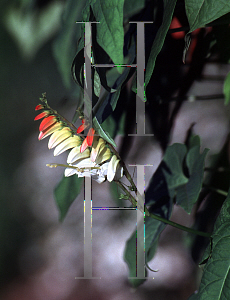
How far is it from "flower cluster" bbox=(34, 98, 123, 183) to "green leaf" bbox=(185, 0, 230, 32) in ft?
0.40

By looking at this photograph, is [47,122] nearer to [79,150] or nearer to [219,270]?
[79,150]

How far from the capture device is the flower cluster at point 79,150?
0.73 feet

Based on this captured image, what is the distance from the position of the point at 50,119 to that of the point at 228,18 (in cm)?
23

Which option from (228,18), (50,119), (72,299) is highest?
(228,18)

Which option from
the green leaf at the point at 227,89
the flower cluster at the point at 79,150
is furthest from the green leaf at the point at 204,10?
the green leaf at the point at 227,89

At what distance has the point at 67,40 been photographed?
1.23 ft

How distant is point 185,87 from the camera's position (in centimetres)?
40

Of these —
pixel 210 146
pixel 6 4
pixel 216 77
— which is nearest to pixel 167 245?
pixel 210 146

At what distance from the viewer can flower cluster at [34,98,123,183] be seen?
22 centimetres

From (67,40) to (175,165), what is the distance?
0.27 m

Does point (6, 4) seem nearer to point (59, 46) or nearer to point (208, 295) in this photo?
point (59, 46)

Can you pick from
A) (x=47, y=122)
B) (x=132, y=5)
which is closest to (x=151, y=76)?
(x=132, y=5)

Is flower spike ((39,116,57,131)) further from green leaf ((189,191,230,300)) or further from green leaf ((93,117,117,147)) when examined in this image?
green leaf ((189,191,230,300))

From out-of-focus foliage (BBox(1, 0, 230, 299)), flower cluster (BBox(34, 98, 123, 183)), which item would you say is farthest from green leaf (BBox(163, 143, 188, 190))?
flower cluster (BBox(34, 98, 123, 183))
